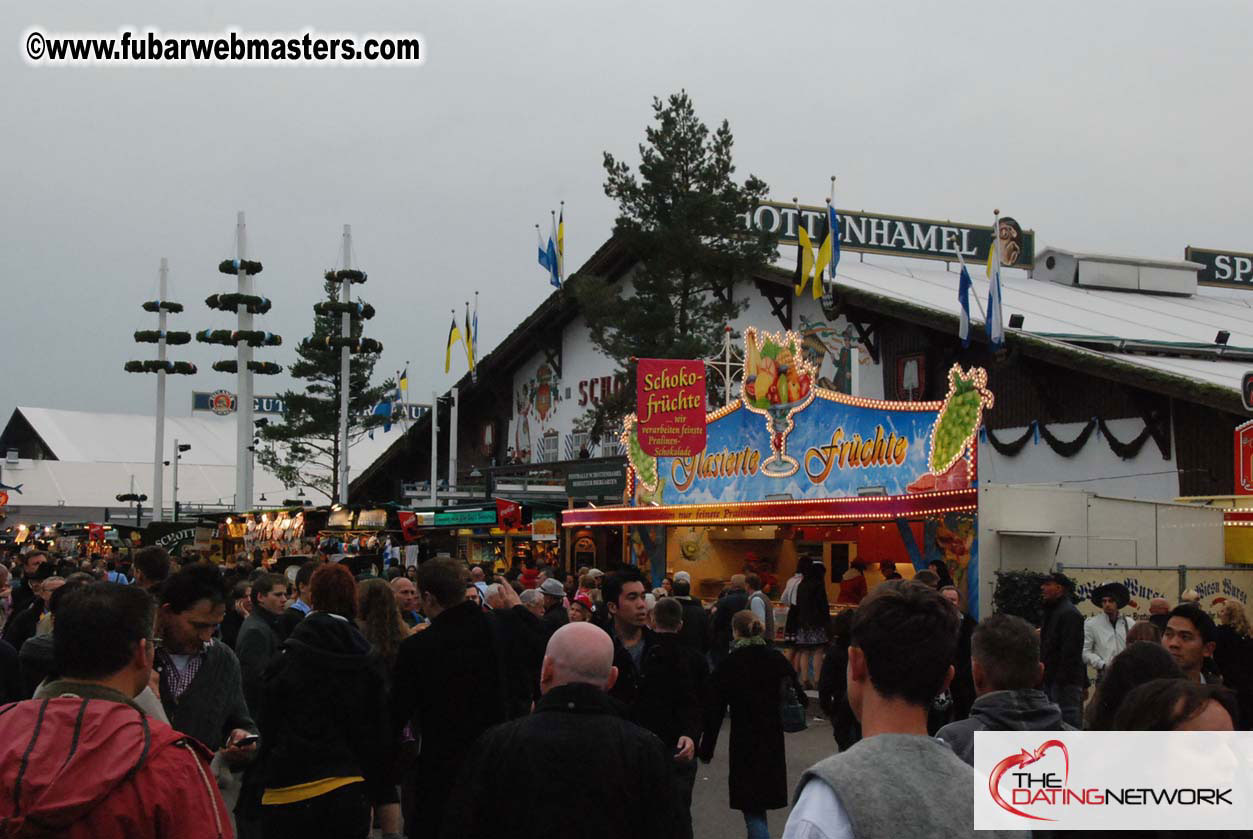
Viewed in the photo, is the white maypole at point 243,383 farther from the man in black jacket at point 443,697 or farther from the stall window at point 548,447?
the man in black jacket at point 443,697

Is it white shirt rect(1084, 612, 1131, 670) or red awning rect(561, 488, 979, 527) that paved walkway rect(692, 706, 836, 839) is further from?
red awning rect(561, 488, 979, 527)

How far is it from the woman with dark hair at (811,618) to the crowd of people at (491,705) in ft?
18.6

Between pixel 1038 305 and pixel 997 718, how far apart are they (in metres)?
31.7

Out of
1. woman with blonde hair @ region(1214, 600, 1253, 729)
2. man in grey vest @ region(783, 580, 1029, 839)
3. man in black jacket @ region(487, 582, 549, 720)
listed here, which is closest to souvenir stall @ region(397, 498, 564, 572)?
man in black jacket @ region(487, 582, 549, 720)

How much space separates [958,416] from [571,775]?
16163 mm

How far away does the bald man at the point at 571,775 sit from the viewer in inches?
156

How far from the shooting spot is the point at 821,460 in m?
22.5

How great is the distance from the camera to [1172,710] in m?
3.20

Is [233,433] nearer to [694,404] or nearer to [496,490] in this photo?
[496,490]

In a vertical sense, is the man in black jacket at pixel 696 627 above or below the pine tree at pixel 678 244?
below

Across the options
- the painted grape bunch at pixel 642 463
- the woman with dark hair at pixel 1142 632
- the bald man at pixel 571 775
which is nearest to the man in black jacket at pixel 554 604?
the woman with dark hair at pixel 1142 632

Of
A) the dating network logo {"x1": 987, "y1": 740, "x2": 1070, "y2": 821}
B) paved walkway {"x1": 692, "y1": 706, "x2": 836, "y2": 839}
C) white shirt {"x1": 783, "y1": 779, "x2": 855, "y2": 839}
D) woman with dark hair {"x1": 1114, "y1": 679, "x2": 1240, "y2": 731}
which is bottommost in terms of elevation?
paved walkway {"x1": 692, "y1": 706, "x2": 836, "y2": 839}

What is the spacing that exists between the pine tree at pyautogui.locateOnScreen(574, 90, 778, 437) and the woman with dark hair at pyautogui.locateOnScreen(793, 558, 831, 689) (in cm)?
1711

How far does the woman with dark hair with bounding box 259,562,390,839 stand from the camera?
5.67 m
